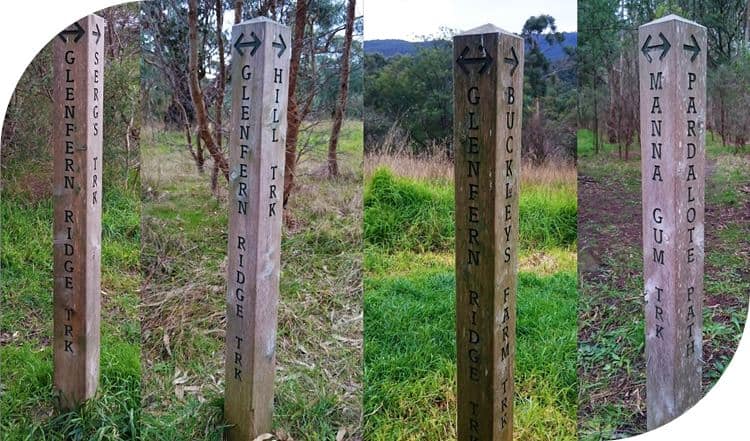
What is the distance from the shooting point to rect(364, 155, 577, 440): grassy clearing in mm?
2508

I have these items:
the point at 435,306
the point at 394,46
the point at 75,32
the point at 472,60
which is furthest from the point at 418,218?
the point at 75,32

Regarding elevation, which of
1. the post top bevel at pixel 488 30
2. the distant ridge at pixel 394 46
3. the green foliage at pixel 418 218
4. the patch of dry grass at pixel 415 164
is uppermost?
the distant ridge at pixel 394 46

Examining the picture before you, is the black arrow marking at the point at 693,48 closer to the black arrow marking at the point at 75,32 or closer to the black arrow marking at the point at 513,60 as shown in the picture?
the black arrow marking at the point at 513,60

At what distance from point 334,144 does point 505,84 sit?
4.12 feet

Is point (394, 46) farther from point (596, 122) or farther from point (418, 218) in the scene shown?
point (596, 122)

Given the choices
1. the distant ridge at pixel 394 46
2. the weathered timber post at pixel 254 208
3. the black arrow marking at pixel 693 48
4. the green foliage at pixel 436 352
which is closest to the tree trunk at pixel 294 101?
the distant ridge at pixel 394 46

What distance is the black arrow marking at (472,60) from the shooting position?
187 cm

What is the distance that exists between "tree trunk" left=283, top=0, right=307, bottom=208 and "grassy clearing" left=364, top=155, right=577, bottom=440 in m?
0.57

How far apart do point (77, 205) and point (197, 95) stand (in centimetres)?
85

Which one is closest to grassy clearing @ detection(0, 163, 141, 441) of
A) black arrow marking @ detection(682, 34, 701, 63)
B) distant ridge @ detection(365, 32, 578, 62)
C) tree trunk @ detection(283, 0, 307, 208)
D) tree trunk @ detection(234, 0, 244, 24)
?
tree trunk @ detection(283, 0, 307, 208)

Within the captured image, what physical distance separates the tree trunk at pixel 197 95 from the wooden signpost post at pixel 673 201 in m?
1.92

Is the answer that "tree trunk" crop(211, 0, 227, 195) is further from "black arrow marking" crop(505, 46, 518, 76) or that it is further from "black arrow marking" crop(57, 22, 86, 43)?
"black arrow marking" crop(505, 46, 518, 76)

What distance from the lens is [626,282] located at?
2518 millimetres

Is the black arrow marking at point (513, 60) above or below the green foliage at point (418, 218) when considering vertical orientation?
above
